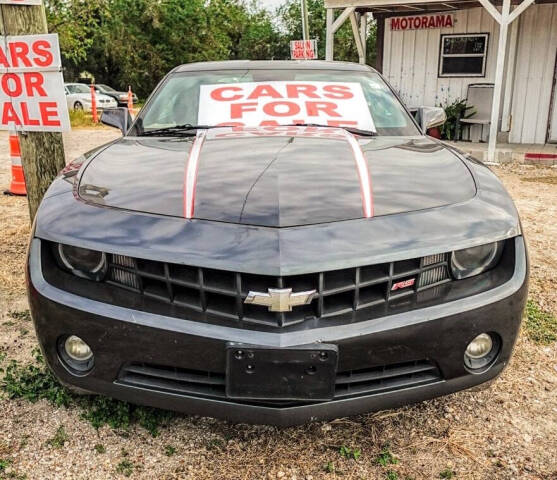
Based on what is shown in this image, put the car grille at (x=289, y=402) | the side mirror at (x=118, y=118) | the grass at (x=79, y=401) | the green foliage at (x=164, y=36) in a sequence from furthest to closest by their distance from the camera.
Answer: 1. the green foliage at (x=164, y=36)
2. the side mirror at (x=118, y=118)
3. the grass at (x=79, y=401)
4. the car grille at (x=289, y=402)

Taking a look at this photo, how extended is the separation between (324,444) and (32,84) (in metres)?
2.87

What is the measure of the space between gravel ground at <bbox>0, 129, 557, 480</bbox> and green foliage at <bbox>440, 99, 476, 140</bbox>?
933 cm

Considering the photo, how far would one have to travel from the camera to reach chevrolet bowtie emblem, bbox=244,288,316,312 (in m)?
1.67

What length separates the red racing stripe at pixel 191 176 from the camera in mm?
1886

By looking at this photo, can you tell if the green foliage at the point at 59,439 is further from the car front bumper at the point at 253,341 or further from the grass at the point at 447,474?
the grass at the point at 447,474

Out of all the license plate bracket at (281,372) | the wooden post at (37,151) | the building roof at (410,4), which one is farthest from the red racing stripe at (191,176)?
the building roof at (410,4)

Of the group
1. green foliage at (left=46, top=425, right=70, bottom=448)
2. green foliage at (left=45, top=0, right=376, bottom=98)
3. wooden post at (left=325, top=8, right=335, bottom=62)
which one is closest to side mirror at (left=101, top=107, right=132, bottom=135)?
green foliage at (left=46, top=425, right=70, bottom=448)

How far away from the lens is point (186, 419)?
229cm

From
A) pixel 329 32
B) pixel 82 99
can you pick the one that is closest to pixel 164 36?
pixel 82 99

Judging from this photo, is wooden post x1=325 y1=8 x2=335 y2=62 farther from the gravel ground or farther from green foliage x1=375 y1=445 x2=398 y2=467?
green foliage x1=375 y1=445 x2=398 y2=467

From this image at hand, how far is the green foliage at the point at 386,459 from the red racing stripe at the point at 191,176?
43.7 inches

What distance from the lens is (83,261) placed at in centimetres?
190

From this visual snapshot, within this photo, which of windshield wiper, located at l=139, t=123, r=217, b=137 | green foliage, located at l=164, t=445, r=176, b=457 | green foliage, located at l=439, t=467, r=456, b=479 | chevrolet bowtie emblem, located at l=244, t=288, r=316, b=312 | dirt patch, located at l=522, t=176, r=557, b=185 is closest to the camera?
chevrolet bowtie emblem, located at l=244, t=288, r=316, b=312

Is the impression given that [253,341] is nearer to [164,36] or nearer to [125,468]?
[125,468]
